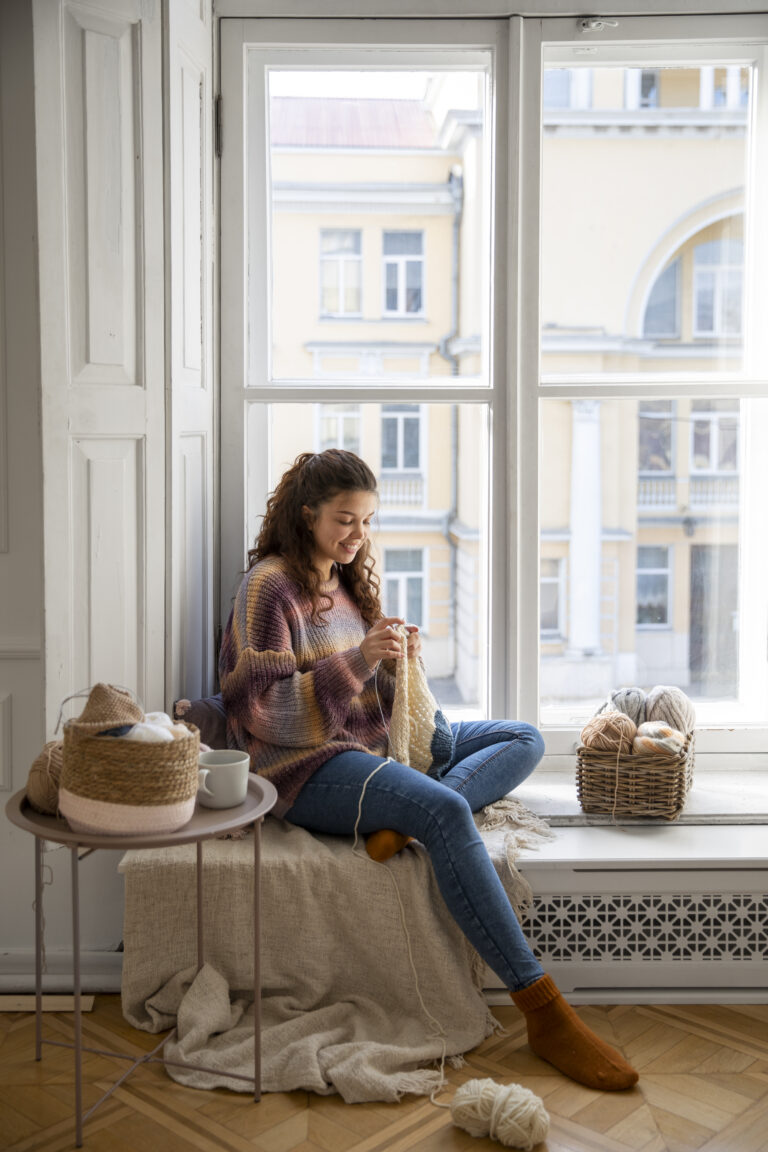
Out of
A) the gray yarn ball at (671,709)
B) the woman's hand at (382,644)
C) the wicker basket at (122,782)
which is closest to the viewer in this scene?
the wicker basket at (122,782)

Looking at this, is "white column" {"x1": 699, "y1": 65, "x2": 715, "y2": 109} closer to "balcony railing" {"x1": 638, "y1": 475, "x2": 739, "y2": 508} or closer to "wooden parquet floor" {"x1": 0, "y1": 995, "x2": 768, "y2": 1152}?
"balcony railing" {"x1": 638, "y1": 475, "x2": 739, "y2": 508}

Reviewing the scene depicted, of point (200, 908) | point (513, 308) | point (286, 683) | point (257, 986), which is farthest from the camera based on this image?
point (513, 308)

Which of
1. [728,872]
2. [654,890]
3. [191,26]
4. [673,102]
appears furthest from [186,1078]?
[673,102]

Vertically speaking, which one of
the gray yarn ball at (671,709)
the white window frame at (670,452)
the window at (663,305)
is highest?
the window at (663,305)

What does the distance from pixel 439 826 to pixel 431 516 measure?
3.25 ft

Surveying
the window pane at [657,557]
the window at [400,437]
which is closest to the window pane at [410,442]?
the window at [400,437]

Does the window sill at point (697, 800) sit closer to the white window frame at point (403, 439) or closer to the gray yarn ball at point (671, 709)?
the gray yarn ball at point (671, 709)

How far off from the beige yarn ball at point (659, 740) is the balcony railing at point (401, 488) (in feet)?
2.69

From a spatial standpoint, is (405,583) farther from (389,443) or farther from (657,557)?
(657,557)

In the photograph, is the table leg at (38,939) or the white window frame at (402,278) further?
the white window frame at (402,278)

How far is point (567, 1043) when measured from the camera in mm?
2045

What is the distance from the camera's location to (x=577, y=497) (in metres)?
2.93

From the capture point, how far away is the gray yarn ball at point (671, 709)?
2662 millimetres

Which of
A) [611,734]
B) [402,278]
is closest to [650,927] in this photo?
[611,734]
